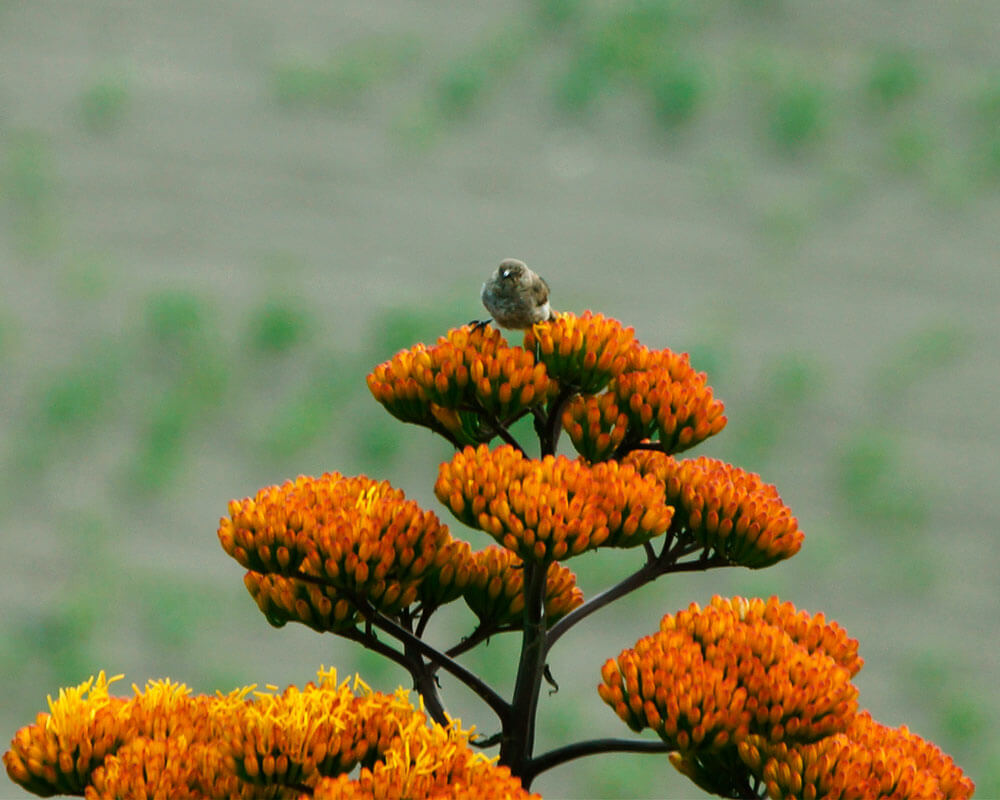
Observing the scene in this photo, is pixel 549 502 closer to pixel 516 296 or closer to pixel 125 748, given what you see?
pixel 516 296

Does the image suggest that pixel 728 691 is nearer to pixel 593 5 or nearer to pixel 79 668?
pixel 79 668

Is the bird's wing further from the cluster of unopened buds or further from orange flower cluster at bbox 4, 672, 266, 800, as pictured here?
orange flower cluster at bbox 4, 672, 266, 800

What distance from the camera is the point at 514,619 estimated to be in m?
1.30

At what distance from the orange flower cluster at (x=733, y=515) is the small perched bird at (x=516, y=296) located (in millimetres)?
181

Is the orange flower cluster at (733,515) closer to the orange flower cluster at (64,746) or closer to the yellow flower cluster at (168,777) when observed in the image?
the yellow flower cluster at (168,777)

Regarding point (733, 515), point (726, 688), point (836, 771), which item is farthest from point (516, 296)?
point (836, 771)

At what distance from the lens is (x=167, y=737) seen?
1.19 metres

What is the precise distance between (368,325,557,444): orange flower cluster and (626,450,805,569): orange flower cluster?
15 cm

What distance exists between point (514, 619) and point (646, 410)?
25 cm

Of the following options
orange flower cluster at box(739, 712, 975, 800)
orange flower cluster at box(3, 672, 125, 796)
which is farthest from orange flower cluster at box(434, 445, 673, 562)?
orange flower cluster at box(3, 672, 125, 796)

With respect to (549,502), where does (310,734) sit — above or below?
below

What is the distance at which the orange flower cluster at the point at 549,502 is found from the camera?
108cm

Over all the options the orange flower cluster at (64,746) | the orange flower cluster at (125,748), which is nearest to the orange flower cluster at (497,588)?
the orange flower cluster at (125,748)

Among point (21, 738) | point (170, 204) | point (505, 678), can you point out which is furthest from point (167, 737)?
point (170, 204)
